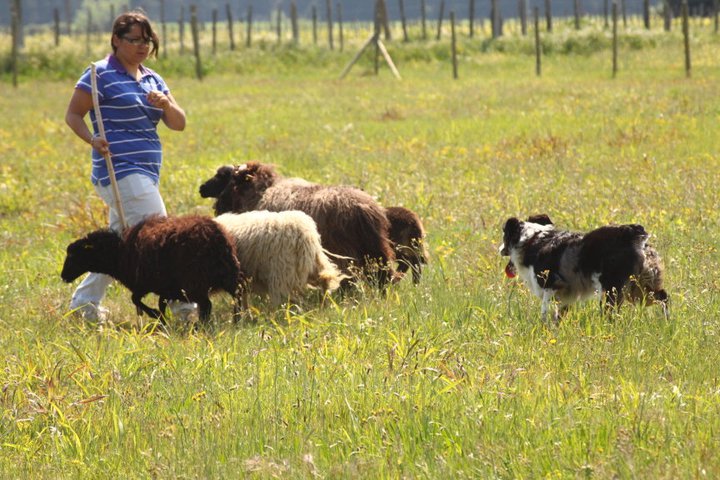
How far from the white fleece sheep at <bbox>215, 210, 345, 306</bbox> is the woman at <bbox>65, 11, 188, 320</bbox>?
59 centimetres

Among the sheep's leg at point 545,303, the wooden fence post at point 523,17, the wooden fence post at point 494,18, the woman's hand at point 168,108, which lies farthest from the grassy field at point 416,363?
the wooden fence post at point 523,17

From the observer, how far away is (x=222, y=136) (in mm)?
18406

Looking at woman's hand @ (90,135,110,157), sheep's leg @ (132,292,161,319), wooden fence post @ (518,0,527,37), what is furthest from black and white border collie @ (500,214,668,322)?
wooden fence post @ (518,0,527,37)

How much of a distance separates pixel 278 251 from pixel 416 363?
8.50 feet

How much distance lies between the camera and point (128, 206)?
7.47 meters

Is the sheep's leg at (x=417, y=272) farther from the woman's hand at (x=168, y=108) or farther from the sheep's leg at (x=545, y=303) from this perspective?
the woman's hand at (x=168, y=108)

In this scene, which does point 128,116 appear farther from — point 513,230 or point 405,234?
point 513,230

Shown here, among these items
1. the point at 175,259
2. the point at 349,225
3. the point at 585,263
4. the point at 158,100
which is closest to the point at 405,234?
the point at 349,225

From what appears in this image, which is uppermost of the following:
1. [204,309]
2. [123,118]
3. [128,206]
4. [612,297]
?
[123,118]

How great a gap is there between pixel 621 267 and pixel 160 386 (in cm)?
267

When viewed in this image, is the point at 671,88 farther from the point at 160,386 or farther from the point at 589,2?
the point at 589,2

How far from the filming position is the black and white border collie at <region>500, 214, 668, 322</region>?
5.73m

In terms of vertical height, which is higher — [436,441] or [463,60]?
[463,60]

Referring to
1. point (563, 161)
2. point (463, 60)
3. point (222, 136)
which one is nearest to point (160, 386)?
point (563, 161)
